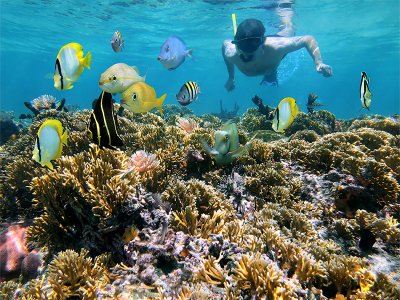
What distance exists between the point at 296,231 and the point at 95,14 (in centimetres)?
3392

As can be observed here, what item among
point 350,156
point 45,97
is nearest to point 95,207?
point 350,156

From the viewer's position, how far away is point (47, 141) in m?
2.60

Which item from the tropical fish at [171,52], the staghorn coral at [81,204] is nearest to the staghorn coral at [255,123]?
the tropical fish at [171,52]

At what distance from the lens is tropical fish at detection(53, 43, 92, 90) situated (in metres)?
2.98

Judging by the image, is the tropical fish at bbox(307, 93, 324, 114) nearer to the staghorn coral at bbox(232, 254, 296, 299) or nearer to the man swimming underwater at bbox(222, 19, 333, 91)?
the man swimming underwater at bbox(222, 19, 333, 91)

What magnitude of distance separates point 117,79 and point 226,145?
6.48ft

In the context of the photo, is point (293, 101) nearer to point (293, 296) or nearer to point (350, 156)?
point (350, 156)

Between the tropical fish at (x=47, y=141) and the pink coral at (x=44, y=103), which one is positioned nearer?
the tropical fish at (x=47, y=141)

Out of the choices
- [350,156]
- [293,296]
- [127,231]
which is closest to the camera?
[293,296]

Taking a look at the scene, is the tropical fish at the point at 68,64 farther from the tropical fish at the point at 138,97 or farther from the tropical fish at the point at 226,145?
the tropical fish at the point at 226,145

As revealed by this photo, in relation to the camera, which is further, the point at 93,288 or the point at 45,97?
the point at 45,97

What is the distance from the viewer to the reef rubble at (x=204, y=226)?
2547 millimetres

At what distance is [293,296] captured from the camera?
2.33 meters

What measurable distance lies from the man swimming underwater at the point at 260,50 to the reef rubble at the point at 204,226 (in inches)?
215
